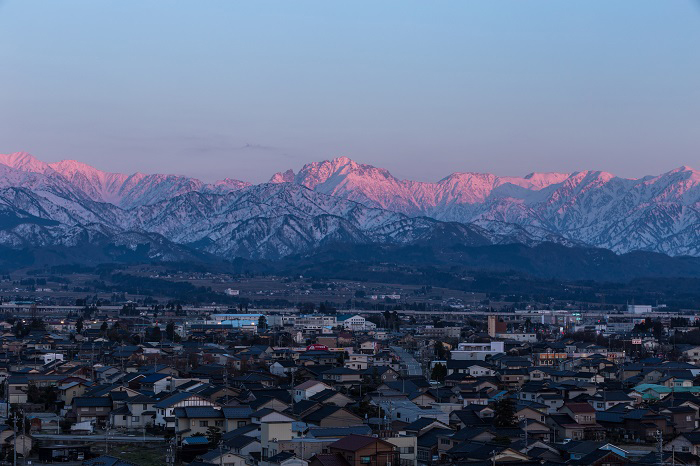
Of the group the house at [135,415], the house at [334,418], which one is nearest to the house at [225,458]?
the house at [334,418]

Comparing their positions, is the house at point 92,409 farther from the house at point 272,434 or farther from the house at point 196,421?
the house at point 272,434

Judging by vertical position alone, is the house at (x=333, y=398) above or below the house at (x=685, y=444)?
above

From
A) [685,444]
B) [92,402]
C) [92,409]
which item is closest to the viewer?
[685,444]

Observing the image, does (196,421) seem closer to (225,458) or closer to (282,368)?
(225,458)

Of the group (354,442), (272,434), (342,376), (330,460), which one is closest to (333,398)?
(342,376)

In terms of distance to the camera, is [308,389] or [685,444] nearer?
[685,444]

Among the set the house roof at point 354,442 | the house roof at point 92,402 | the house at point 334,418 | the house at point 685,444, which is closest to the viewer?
the house roof at point 354,442

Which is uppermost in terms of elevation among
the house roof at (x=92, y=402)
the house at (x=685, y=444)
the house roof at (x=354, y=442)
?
the house roof at (x=354, y=442)

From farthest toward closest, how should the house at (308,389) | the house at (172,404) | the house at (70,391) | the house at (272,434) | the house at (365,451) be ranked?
the house at (70,391) < the house at (308,389) < the house at (172,404) < the house at (272,434) < the house at (365,451)
